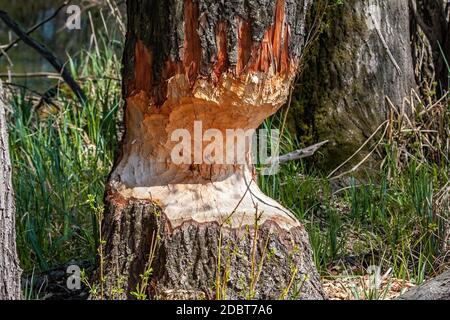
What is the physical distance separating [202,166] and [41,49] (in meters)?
2.60

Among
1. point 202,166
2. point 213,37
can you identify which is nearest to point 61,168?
point 202,166

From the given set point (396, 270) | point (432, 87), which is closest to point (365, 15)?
point (432, 87)

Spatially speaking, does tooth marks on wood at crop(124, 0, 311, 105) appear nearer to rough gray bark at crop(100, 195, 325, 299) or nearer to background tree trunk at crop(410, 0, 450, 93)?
rough gray bark at crop(100, 195, 325, 299)

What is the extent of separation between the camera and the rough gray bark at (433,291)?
11.7 ft

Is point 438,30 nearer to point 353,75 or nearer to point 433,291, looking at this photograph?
point 353,75

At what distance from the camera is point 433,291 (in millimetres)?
3598

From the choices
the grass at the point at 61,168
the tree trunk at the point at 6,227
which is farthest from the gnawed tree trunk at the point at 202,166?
the grass at the point at 61,168

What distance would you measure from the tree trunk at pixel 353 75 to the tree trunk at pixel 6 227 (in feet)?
7.72

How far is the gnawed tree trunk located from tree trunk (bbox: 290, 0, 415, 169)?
5.23 feet

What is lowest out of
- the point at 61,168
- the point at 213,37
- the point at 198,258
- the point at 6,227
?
the point at 198,258

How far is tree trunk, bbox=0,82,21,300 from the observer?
3311 millimetres

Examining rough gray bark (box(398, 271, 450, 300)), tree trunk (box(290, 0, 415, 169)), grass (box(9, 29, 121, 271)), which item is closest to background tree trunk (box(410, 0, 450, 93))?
tree trunk (box(290, 0, 415, 169))

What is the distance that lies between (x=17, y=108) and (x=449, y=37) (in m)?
2.66

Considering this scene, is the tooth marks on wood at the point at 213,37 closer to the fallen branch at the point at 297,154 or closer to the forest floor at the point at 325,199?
the forest floor at the point at 325,199
